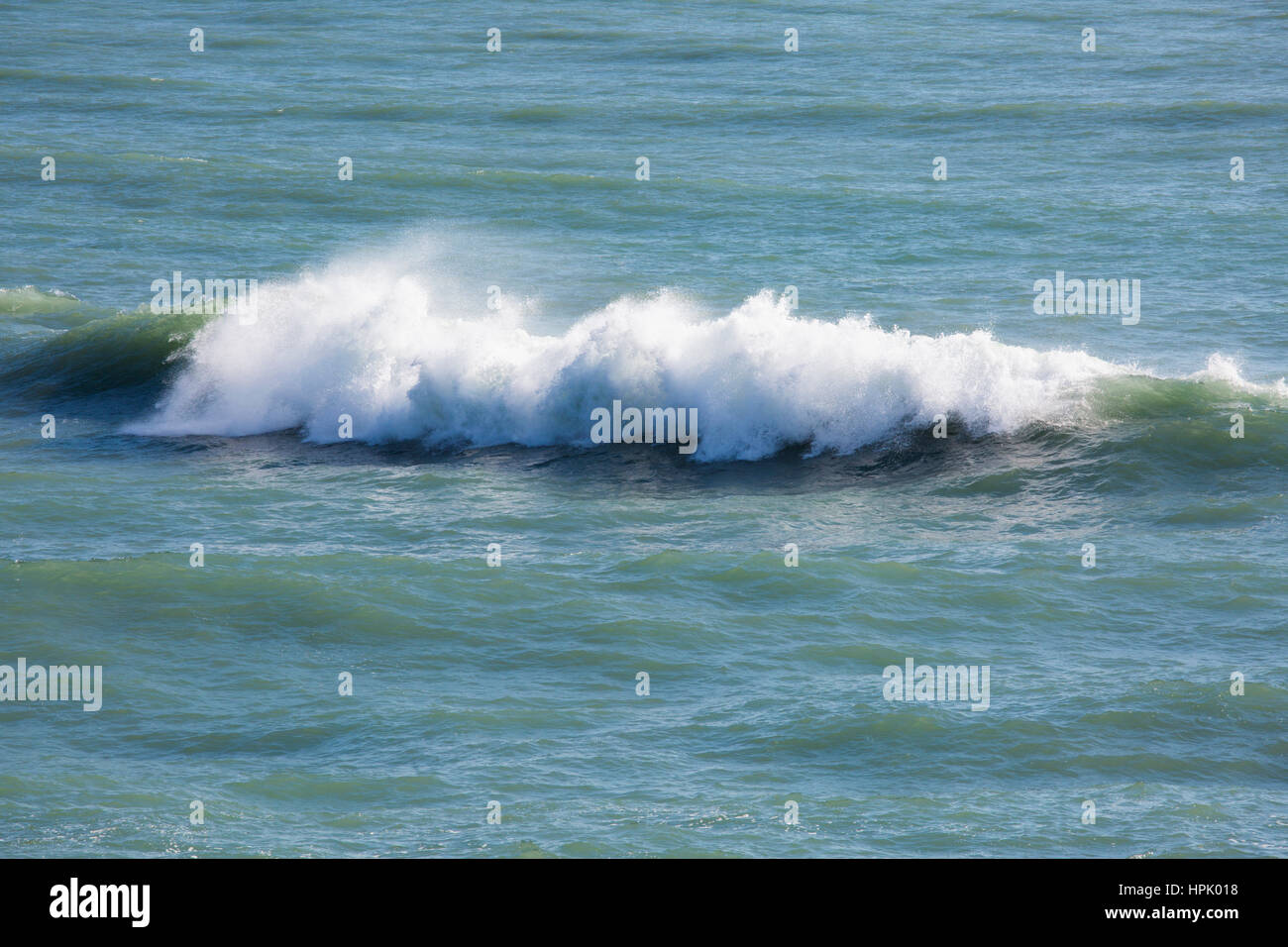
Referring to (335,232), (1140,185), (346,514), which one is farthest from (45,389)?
(1140,185)

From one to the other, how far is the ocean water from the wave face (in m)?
0.07

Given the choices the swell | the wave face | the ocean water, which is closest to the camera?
the ocean water

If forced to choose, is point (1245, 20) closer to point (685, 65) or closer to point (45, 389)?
point (685, 65)

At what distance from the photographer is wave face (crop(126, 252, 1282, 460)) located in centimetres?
1945

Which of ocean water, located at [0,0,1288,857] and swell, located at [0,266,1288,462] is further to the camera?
swell, located at [0,266,1288,462]

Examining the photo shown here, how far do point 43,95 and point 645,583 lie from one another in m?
35.2

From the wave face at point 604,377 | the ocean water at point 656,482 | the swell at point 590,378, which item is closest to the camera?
the ocean water at point 656,482

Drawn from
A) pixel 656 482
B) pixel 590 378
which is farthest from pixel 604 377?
pixel 656 482

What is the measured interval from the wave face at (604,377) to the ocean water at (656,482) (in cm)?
7

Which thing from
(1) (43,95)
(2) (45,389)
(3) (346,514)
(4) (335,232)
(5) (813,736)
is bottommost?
(5) (813,736)

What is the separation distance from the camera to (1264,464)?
17531 millimetres

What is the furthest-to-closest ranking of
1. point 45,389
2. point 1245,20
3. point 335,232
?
1. point 1245,20
2. point 335,232
3. point 45,389

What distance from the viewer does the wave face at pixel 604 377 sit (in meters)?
19.5

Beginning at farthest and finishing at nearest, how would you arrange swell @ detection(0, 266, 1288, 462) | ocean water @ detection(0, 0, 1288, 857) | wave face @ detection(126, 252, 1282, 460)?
wave face @ detection(126, 252, 1282, 460), swell @ detection(0, 266, 1288, 462), ocean water @ detection(0, 0, 1288, 857)
